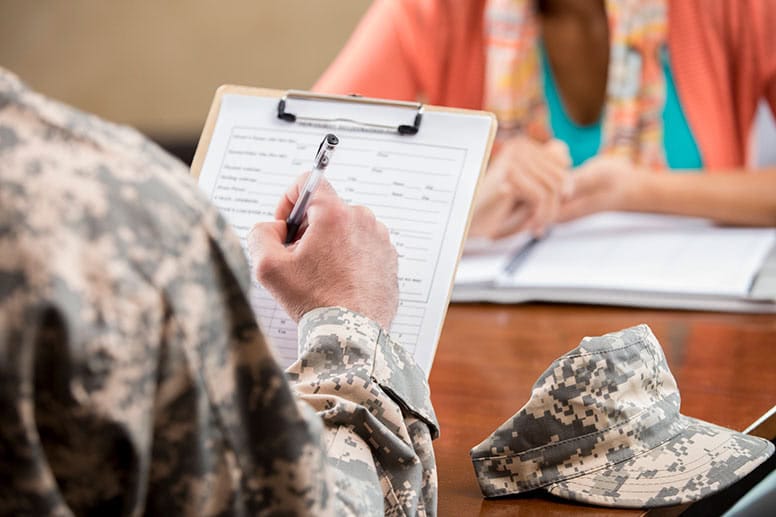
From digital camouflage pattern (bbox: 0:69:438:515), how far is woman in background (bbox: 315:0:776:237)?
107 cm

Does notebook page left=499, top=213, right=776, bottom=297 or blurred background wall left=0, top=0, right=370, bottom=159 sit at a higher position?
notebook page left=499, top=213, right=776, bottom=297

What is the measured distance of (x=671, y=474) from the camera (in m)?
0.63

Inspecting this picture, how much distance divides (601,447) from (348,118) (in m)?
0.38

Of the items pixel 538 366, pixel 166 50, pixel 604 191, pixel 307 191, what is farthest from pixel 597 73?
pixel 166 50

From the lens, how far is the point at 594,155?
64.9 inches

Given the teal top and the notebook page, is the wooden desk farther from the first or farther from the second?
the teal top

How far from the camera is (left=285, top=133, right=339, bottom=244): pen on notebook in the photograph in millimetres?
733

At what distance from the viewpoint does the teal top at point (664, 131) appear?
5.24ft

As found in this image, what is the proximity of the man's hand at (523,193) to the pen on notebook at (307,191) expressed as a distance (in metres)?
0.64

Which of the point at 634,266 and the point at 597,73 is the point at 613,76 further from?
the point at 634,266

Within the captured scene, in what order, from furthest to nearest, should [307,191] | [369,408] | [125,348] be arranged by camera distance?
[307,191] → [369,408] → [125,348]

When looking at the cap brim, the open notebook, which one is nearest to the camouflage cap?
the cap brim

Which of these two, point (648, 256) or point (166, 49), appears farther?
point (166, 49)

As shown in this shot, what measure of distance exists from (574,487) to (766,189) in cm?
89
